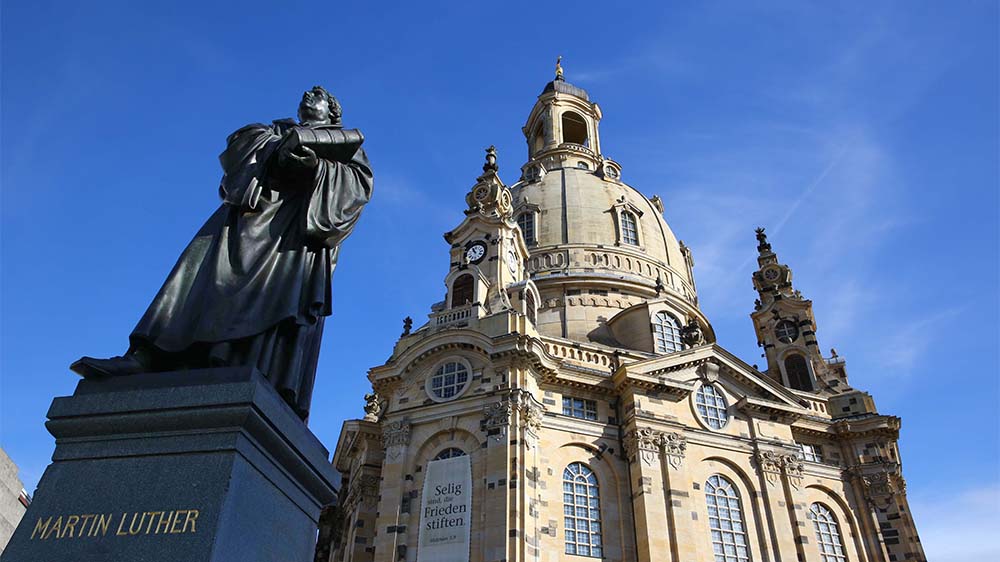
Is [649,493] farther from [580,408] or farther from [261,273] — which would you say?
[261,273]

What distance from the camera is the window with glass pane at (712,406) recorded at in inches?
1197

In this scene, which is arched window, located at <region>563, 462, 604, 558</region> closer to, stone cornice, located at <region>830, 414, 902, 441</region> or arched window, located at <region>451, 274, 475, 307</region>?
arched window, located at <region>451, 274, 475, 307</region>

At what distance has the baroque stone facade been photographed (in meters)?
26.0

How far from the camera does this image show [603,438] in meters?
28.8

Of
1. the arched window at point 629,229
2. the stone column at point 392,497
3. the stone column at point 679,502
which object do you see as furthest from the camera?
the arched window at point 629,229

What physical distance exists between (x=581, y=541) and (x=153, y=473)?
914 inches

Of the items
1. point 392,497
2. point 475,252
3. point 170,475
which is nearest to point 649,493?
point 392,497

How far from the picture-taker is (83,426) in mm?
5238

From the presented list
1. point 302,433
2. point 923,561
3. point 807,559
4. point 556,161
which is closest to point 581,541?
point 807,559

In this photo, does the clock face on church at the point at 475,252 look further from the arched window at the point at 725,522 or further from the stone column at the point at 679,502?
the arched window at the point at 725,522

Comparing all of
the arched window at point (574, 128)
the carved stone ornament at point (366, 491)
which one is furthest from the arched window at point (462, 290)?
the arched window at point (574, 128)

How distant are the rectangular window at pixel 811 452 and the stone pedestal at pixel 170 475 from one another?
31.6m

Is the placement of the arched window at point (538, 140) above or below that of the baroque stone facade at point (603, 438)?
above

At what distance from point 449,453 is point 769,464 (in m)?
13.6
